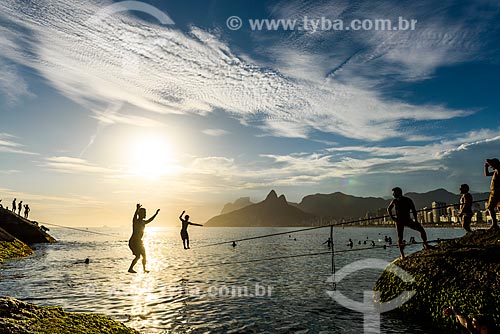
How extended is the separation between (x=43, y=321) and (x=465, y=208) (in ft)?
55.1

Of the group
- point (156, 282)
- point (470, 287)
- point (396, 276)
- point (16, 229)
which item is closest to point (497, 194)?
point (470, 287)

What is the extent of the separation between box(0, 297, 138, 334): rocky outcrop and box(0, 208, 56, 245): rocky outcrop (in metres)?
48.7

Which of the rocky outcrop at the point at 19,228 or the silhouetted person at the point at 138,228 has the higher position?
the silhouetted person at the point at 138,228

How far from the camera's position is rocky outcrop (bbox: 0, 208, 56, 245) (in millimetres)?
47719

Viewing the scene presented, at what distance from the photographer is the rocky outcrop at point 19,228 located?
47.7m

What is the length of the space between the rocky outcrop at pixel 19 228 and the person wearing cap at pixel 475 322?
180ft

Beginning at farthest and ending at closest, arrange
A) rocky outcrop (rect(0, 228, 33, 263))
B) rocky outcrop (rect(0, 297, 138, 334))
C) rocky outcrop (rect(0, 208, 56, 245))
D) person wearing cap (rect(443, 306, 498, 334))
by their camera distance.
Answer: rocky outcrop (rect(0, 208, 56, 245)), rocky outcrop (rect(0, 228, 33, 263)), person wearing cap (rect(443, 306, 498, 334)), rocky outcrop (rect(0, 297, 138, 334))

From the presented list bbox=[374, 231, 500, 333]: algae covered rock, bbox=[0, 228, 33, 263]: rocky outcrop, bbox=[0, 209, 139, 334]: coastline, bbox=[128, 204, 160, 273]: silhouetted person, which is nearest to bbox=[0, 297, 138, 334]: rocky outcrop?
bbox=[0, 209, 139, 334]: coastline

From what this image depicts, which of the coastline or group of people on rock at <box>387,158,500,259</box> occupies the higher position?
group of people on rock at <box>387,158,500,259</box>

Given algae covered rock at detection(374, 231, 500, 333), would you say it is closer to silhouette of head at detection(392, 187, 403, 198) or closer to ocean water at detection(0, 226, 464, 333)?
ocean water at detection(0, 226, 464, 333)

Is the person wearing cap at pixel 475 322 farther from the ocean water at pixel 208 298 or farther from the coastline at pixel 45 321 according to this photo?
the coastline at pixel 45 321

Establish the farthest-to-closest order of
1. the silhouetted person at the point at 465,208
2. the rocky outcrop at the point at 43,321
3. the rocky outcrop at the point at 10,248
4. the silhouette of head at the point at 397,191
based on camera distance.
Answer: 1. the rocky outcrop at the point at 10,248
2. the silhouetted person at the point at 465,208
3. the silhouette of head at the point at 397,191
4. the rocky outcrop at the point at 43,321

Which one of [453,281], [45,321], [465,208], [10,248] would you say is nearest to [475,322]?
[453,281]

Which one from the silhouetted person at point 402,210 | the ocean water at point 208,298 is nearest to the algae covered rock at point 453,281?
the ocean water at point 208,298
